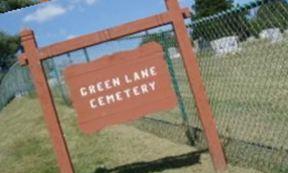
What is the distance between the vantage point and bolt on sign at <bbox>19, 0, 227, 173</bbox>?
263 inches

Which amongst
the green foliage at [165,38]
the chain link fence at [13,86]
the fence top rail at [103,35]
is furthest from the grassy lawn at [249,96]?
the chain link fence at [13,86]

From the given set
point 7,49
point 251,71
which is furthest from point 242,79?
point 7,49

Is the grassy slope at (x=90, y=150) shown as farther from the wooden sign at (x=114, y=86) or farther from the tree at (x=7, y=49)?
the tree at (x=7, y=49)

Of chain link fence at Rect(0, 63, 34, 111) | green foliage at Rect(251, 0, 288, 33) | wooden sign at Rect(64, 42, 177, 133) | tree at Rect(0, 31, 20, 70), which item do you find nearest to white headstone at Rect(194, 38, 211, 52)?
wooden sign at Rect(64, 42, 177, 133)

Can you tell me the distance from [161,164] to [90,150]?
94.1 inches

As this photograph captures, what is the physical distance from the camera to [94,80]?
6699mm

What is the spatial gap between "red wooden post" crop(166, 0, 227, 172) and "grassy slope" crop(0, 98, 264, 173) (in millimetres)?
197

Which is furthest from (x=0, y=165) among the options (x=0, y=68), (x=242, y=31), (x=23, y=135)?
(x=0, y=68)

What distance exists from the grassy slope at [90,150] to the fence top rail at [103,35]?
157 centimetres

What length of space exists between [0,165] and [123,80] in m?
4.97

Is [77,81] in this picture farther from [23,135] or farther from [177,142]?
[23,135]

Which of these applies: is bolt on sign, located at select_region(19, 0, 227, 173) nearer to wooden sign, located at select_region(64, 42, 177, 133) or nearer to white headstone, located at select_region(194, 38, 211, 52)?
wooden sign, located at select_region(64, 42, 177, 133)

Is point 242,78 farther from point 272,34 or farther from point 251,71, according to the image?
point 272,34

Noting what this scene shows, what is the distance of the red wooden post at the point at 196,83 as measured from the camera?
6.69 meters
